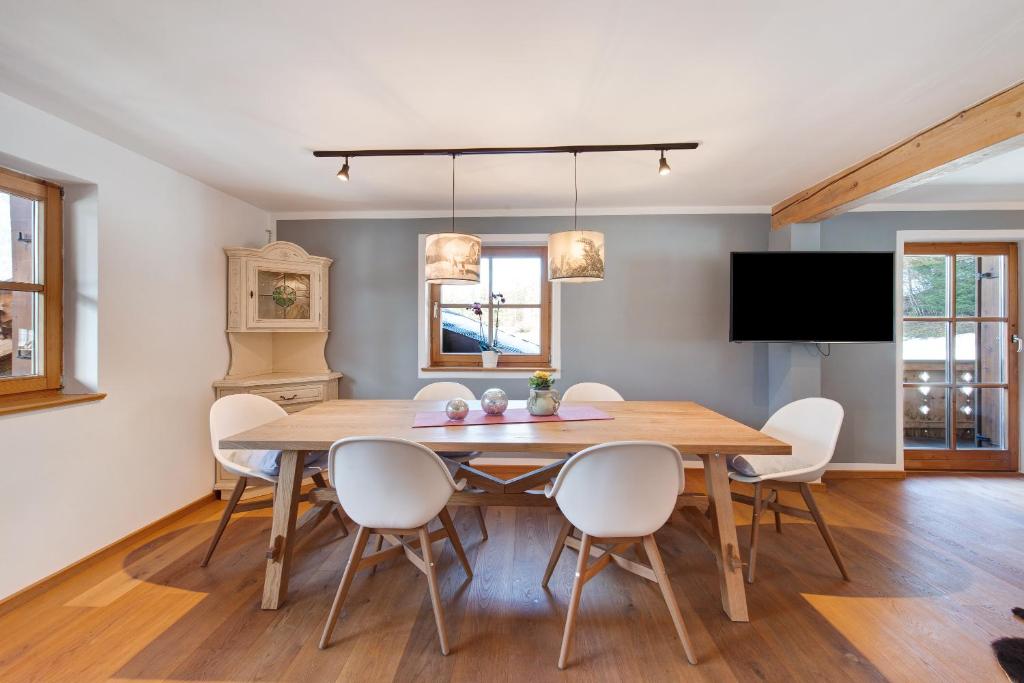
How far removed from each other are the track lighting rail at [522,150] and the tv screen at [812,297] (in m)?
1.22

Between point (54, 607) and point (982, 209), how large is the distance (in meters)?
6.43

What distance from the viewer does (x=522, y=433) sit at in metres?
1.85

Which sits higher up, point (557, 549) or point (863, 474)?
point (557, 549)

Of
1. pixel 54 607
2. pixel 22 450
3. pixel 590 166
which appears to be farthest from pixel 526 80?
pixel 54 607

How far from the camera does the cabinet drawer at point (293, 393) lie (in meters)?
3.08

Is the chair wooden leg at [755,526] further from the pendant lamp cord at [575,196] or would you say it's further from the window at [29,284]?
the window at [29,284]

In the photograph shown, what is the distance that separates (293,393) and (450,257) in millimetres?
1879

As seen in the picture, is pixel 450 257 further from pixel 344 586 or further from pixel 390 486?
pixel 344 586

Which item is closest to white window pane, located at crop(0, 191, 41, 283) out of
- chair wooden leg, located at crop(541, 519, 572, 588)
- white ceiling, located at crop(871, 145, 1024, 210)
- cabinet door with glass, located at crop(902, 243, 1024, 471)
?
chair wooden leg, located at crop(541, 519, 572, 588)

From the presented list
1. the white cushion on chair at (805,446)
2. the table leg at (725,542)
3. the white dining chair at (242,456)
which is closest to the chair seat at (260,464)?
the white dining chair at (242,456)

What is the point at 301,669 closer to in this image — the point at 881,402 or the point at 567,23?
the point at 567,23

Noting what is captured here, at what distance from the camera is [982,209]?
3438 mm

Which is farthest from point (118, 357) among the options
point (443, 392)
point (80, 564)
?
point (443, 392)

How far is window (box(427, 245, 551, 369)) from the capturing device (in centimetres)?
379
